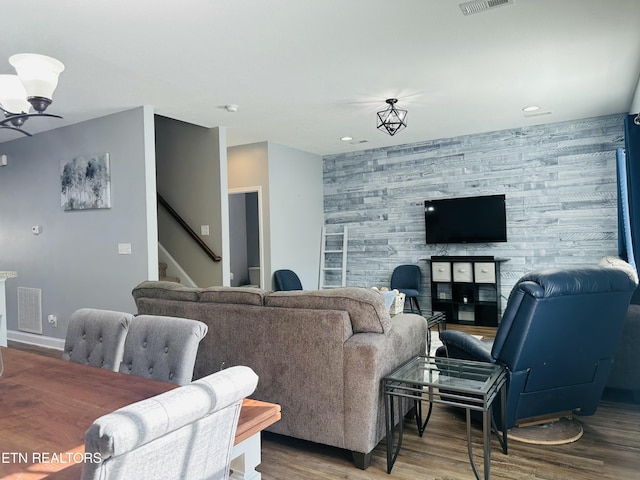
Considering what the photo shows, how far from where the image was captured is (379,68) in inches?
144

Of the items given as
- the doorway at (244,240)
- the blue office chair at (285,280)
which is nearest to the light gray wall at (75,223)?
the blue office chair at (285,280)

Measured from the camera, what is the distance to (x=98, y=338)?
2.01 metres

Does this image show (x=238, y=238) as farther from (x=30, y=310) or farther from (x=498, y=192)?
(x=498, y=192)

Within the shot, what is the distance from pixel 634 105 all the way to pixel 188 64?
14.4 ft

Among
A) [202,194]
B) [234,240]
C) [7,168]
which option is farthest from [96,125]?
[234,240]

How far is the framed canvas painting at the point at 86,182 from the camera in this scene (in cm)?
475

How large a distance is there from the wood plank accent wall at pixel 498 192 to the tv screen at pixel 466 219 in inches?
4.9

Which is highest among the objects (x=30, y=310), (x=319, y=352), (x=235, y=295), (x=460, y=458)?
(x=235, y=295)

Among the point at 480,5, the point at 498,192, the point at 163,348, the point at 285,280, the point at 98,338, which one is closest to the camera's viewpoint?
the point at 163,348

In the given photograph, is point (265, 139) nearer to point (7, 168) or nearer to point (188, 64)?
point (188, 64)

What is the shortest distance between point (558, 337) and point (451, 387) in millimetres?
828

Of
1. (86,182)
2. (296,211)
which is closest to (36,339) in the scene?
(86,182)

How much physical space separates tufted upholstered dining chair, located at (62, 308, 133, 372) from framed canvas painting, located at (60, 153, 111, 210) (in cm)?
299

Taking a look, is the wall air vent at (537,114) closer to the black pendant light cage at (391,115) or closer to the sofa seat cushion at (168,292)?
the black pendant light cage at (391,115)
